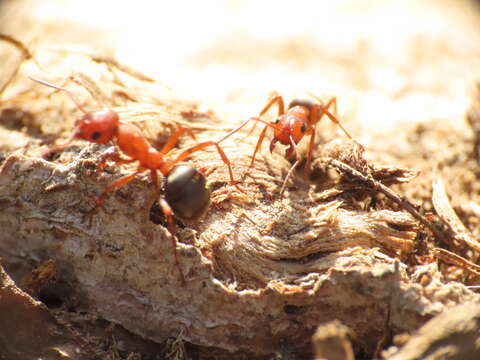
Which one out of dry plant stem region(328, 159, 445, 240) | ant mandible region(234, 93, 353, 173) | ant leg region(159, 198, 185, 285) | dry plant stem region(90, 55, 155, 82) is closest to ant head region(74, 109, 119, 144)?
ant leg region(159, 198, 185, 285)

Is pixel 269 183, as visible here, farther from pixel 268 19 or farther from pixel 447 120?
pixel 268 19

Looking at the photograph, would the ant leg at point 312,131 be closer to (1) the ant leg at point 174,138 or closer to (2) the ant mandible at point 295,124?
Answer: (2) the ant mandible at point 295,124

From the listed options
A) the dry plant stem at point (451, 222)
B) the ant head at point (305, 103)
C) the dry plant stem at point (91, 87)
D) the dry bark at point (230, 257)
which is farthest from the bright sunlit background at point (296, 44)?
the dry bark at point (230, 257)

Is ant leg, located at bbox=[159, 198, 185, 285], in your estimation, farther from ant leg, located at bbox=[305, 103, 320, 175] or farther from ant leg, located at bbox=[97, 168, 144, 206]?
ant leg, located at bbox=[305, 103, 320, 175]

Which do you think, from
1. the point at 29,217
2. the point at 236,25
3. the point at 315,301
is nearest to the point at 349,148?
the point at 315,301

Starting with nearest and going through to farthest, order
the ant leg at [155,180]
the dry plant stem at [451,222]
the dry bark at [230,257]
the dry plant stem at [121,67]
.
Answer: the dry bark at [230,257] → the ant leg at [155,180] → the dry plant stem at [451,222] → the dry plant stem at [121,67]

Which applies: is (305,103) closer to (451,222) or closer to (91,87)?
(451,222)

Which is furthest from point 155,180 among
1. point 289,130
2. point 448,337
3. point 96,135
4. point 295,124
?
point 448,337
